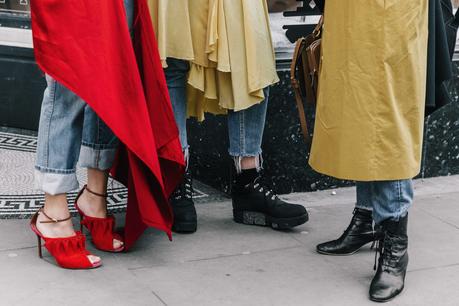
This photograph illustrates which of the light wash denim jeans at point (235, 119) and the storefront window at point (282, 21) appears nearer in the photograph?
the light wash denim jeans at point (235, 119)

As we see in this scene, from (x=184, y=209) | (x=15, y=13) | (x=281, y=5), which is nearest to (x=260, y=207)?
(x=184, y=209)

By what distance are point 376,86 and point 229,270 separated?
3.42 feet

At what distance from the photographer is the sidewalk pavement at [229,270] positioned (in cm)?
346

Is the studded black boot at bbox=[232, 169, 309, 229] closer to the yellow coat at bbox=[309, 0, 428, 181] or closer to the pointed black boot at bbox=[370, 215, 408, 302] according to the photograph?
the pointed black boot at bbox=[370, 215, 408, 302]

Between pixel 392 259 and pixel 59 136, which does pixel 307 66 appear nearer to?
pixel 392 259

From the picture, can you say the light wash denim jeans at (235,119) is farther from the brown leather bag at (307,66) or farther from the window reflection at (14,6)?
the window reflection at (14,6)

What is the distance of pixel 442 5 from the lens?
11.9 feet

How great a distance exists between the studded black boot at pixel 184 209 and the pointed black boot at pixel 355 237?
635 mm

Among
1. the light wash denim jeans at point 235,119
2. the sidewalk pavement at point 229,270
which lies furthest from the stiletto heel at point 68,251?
the light wash denim jeans at point 235,119

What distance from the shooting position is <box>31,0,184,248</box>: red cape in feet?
11.2

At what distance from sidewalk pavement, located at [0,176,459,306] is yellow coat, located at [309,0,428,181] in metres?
0.54

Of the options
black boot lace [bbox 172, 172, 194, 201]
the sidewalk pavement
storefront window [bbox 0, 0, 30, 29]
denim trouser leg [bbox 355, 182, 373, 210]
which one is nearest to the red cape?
the sidewalk pavement

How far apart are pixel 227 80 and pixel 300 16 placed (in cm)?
109

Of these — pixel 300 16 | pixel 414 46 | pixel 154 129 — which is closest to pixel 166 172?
pixel 154 129
